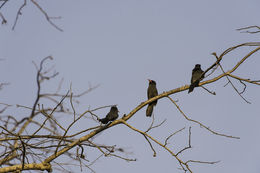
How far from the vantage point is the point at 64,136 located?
13.2 feet

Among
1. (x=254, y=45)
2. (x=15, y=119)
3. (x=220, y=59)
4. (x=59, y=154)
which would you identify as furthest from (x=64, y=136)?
(x=254, y=45)

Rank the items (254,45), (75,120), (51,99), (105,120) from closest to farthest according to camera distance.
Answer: (51,99)
(75,120)
(254,45)
(105,120)

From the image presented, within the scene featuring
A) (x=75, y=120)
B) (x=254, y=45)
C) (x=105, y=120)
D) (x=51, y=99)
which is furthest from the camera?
(x=105, y=120)

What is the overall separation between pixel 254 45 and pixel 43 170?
105 inches

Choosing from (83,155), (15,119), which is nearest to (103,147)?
(83,155)

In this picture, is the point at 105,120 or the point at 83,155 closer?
the point at 83,155

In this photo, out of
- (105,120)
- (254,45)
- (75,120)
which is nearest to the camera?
(75,120)

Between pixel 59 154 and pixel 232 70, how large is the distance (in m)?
2.14

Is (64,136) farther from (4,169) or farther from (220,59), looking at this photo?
(220,59)

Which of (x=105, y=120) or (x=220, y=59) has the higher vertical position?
(x=105, y=120)

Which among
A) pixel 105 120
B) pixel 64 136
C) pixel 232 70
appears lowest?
pixel 64 136

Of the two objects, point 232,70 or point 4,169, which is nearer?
point 4,169

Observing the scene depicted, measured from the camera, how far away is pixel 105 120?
263 inches

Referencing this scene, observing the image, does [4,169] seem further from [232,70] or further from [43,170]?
[232,70]
